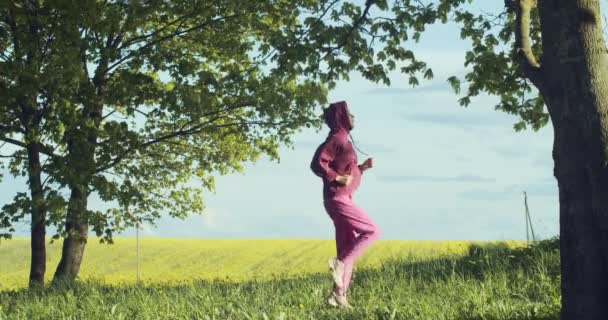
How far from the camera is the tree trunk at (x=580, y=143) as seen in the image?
769cm

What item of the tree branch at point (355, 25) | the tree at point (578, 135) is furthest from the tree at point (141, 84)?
the tree at point (578, 135)

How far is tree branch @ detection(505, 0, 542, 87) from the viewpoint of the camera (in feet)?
28.2

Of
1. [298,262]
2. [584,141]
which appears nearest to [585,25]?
[584,141]

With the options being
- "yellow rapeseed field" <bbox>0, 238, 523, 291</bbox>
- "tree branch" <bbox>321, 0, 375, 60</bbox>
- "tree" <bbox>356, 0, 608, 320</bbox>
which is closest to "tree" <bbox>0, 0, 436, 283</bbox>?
"tree branch" <bbox>321, 0, 375, 60</bbox>

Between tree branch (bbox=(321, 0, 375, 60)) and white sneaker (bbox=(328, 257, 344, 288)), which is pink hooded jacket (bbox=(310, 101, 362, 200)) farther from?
tree branch (bbox=(321, 0, 375, 60))

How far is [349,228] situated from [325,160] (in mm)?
935

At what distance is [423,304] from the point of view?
875 cm

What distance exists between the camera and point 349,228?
379 inches

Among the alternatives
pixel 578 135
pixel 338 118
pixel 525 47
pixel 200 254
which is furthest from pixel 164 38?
pixel 200 254

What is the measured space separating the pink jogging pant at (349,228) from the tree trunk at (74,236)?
9.31m

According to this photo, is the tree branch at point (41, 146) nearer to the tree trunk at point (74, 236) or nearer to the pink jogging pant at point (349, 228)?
the tree trunk at point (74, 236)

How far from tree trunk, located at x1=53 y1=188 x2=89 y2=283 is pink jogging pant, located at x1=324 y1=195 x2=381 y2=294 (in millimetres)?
9307

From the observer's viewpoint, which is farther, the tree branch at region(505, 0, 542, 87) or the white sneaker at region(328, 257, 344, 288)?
the white sneaker at region(328, 257, 344, 288)

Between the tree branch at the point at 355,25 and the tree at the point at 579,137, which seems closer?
the tree at the point at 579,137
